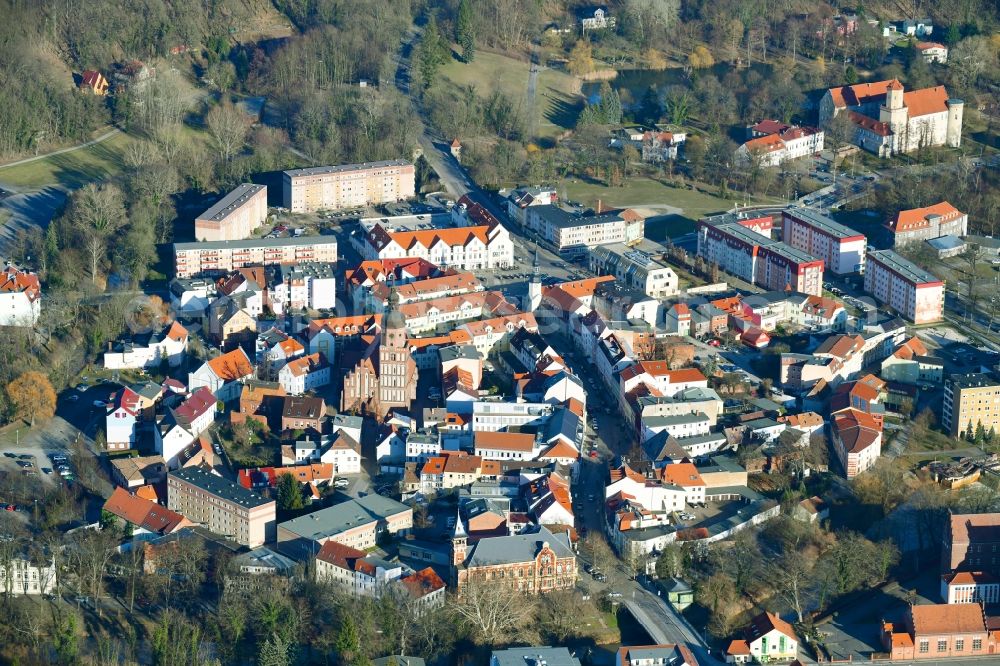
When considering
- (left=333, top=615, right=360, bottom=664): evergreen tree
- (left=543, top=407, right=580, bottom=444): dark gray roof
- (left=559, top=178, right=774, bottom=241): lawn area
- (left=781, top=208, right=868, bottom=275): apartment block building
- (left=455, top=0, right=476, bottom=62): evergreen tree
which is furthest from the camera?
(left=455, top=0, right=476, bottom=62): evergreen tree

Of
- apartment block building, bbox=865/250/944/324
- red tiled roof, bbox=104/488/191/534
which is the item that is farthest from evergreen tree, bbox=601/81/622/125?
red tiled roof, bbox=104/488/191/534

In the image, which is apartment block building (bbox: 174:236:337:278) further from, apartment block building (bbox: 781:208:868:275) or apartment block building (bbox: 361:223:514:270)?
apartment block building (bbox: 781:208:868:275)

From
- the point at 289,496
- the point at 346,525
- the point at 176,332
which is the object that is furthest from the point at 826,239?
the point at 346,525

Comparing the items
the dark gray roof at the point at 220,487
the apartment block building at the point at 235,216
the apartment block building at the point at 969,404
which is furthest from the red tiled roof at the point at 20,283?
the apartment block building at the point at 969,404

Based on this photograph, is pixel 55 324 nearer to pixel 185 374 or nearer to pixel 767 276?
pixel 185 374

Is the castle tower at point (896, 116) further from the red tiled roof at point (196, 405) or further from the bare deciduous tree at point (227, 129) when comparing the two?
the red tiled roof at point (196, 405)

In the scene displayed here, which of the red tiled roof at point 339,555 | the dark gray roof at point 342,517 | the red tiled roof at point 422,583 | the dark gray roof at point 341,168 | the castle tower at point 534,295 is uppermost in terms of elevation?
the dark gray roof at point 341,168
